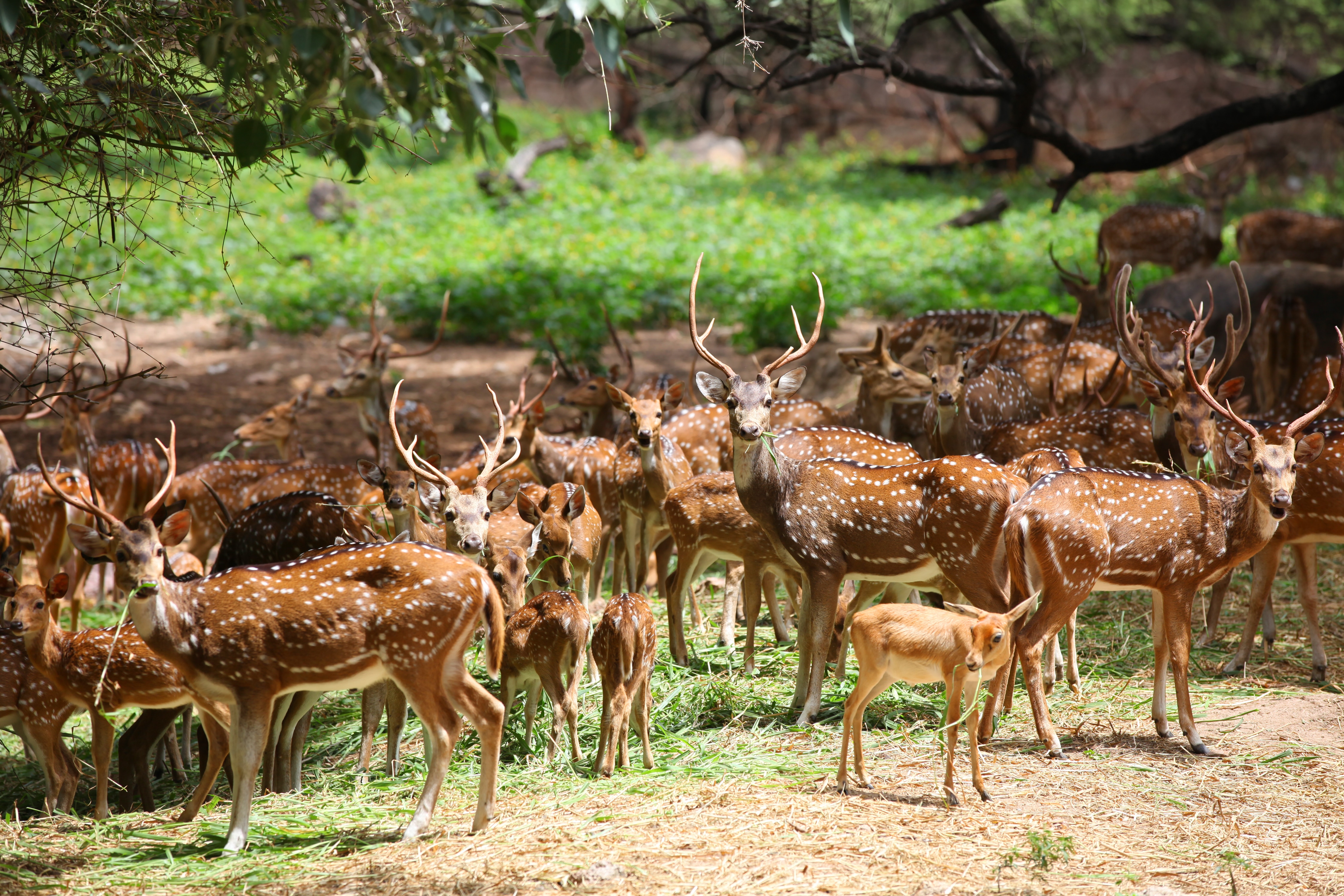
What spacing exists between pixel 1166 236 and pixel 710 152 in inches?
467

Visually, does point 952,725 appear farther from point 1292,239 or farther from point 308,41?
point 1292,239

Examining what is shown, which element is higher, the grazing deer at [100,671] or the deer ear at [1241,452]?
the deer ear at [1241,452]

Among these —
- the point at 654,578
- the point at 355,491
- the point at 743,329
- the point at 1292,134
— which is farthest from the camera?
the point at 1292,134

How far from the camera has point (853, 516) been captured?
20.3 feet

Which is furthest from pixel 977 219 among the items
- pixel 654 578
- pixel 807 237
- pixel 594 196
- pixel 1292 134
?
pixel 654 578

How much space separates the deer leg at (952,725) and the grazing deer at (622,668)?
1.33m

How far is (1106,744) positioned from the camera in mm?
5680

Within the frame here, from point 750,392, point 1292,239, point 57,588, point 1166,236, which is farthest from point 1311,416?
point 1292,239

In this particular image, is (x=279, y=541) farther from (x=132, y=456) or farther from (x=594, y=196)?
(x=594, y=196)

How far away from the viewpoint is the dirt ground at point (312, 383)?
37.5 ft

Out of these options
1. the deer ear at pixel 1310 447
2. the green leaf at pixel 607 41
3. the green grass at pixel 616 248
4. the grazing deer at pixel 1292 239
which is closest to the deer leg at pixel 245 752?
the green leaf at pixel 607 41

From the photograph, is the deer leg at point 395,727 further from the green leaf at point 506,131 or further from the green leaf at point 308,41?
the green leaf at point 308,41

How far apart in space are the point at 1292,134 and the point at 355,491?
2268 cm

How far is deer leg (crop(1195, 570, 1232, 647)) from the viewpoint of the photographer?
707 cm
